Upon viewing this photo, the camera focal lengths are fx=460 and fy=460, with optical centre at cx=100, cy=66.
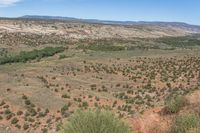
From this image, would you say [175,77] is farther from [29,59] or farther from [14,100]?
[29,59]

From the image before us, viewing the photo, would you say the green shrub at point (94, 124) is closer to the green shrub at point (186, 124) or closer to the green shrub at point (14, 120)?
the green shrub at point (186, 124)

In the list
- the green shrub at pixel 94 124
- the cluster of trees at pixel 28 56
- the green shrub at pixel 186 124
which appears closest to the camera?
the green shrub at pixel 94 124

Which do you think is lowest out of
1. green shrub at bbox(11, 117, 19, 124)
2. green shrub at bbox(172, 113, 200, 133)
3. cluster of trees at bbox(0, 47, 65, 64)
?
cluster of trees at bbox(0, 47, 65, 64)

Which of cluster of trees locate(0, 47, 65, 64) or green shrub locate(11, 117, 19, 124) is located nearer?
green shrub locate(11, 117, 19, 124)

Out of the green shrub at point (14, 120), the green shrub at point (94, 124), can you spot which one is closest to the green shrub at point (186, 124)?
the green shrub at point (94, 124)

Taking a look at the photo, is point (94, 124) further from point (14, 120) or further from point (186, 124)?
point (14, 120)

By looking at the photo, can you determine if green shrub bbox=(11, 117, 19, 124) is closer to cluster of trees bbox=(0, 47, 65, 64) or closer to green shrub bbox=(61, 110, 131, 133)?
green shrub bbox=(61, 110, 131, 133)

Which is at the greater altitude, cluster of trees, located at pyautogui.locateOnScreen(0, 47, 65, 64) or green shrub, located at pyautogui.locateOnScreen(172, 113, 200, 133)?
green shrub, located at pyautogui.locateOnScreen(172, 113, 200, 133)

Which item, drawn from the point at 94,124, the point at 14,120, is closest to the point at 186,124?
the point at 94,124

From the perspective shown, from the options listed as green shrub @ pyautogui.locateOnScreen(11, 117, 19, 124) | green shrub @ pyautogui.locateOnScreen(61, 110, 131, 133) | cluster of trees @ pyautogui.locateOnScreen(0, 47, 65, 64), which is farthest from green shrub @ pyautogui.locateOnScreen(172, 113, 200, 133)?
cluster of trees @ pyautogui.locateOnScreen(0, 47, 65, 64)
